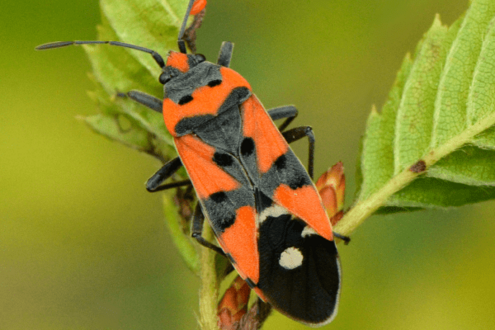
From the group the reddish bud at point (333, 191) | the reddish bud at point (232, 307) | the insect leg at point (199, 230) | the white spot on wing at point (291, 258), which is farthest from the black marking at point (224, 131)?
the reddish bud at point (232, 307)

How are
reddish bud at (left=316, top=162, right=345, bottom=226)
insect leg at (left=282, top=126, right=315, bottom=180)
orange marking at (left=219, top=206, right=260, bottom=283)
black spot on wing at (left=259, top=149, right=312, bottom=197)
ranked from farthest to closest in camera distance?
insect leg at (left=282, top=126, right=315, bottom=180) < black spot on wing at (left=259, top=149, right=312, bottom=197) < orange marking at (left=219, top=206, right=260, bottom=283) < reddish bud at (left=316, top=162, right=345, bottom=226)

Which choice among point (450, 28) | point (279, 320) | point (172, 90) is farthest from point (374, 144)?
point (279, 320)

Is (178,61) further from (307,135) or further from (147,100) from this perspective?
(307,135)

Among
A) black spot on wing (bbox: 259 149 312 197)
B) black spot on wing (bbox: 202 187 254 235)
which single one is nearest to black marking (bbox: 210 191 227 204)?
black spot on wing (bbox: 202 187 254 235)

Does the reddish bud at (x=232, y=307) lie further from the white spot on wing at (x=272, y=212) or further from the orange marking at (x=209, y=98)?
the orange marking at (x=209, y=98)

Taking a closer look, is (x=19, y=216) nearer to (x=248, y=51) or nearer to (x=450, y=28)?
(x=248, y=51)

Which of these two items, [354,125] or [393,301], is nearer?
[393,301]

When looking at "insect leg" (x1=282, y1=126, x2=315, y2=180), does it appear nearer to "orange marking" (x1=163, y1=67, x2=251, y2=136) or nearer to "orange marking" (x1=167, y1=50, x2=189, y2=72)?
"orange marking" (x1=163, y1=67, x2=251, y2=136)
